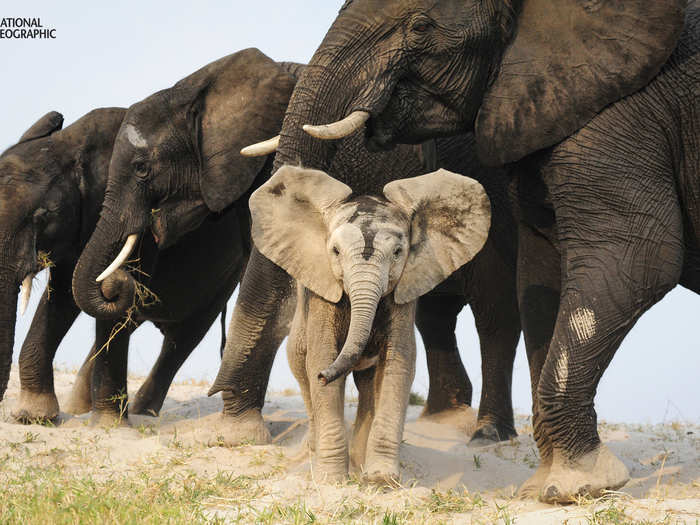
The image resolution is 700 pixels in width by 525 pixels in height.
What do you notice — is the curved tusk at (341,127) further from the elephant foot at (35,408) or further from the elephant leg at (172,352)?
the elephant leg at (172,352)

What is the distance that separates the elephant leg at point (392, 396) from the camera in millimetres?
5988

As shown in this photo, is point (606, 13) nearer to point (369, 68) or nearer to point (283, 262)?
point (369, 68)

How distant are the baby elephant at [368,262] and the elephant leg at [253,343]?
42.2 inches

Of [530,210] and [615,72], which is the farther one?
[530,210]

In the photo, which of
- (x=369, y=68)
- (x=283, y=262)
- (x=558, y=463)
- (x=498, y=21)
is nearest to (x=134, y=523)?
(x=283, y=262)

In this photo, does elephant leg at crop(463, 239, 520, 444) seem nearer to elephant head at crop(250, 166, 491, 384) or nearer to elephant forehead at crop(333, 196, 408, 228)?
elephant head at crop(250, 166, 491, 384)

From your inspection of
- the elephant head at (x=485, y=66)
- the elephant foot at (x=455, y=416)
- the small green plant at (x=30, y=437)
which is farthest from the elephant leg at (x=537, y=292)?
the small green plant at (x=30, y=437)

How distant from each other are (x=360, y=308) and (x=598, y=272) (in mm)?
1226

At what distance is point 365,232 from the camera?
19.5 feet

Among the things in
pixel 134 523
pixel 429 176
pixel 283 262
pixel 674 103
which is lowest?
pixel 134 523

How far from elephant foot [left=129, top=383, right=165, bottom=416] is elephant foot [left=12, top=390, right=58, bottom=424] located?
916 millimetres

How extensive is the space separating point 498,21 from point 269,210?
5.00ft

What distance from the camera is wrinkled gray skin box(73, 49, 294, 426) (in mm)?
8359

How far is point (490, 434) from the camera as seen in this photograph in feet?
27.1
